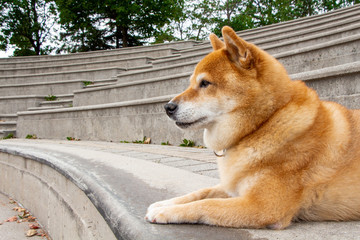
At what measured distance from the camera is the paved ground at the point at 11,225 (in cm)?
386

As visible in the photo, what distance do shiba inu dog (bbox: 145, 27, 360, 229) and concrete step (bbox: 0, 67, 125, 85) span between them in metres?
11.6

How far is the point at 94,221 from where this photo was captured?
2.51 m

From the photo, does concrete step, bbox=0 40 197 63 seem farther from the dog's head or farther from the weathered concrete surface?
the dog's head

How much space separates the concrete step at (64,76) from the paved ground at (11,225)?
8.76m

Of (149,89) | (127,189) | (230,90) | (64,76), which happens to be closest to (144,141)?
(149,89)

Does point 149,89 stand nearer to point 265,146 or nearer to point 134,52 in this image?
point 265,146

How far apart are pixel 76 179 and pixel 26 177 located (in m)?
2.33

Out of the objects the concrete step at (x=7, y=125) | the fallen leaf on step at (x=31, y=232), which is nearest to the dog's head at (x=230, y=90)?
the fallen leaf on step at (x=31, y=232)

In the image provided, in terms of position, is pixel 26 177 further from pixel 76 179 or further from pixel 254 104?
pixel 254 104

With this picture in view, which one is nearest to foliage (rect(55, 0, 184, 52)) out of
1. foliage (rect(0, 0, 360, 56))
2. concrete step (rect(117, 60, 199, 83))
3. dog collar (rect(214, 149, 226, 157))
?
foliage (rect(0, 0, 360, 56))

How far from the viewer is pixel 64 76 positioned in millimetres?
13375

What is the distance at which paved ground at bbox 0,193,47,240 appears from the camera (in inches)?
152

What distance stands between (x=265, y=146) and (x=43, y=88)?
1238 centimetres

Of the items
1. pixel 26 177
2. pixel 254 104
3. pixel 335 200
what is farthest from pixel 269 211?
pixel 26 177
